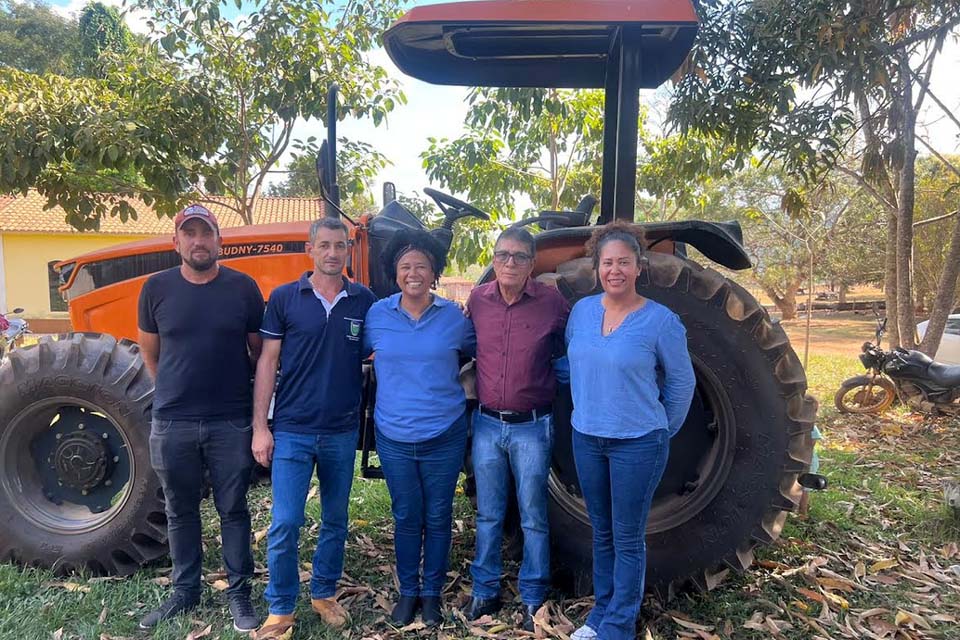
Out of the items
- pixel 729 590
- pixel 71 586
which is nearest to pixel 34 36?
pixel 71 586

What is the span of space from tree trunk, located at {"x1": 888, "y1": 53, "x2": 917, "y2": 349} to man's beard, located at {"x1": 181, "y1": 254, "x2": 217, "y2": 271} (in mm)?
6481

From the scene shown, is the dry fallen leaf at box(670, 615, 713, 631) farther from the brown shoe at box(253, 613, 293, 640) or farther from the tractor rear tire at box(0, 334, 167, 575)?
the tractor rear tire at box(0, 334, 167, 575)

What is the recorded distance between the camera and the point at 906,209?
6.94 metres

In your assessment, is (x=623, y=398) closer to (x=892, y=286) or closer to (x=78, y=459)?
(x=78, y=459)

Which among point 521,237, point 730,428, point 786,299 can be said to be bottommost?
point 786,299

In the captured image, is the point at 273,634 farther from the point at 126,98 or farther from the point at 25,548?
the point at 126,98

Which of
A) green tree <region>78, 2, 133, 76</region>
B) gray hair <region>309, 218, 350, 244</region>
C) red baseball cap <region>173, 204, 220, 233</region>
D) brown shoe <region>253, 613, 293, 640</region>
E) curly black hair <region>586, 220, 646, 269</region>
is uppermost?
green tree <region>78, 2, 133, 76</region>

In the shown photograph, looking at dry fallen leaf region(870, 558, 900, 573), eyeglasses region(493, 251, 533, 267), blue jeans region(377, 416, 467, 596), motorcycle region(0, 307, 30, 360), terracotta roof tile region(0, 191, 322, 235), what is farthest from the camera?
terracotta roof tile region(0, 191, 322, 235)

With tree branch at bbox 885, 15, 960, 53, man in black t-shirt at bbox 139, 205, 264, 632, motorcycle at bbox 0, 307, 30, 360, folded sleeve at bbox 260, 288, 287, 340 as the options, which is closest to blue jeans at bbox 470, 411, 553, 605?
folded sleeve at bbox 260, 288, 287, 340

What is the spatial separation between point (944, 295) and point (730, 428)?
5.60 m

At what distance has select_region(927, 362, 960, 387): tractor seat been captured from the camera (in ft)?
21.6

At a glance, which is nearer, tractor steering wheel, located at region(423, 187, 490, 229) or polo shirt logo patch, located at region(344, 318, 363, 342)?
polo shirt logo patch, located at region(344, 318, 363, 342)

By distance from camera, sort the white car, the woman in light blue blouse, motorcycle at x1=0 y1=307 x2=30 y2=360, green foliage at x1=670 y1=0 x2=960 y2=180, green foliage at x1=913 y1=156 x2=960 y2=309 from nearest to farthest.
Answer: the woman in light blue blouse, green foliage at x1=670 y1=0 x2=960 y2=180, the white car, motorcycle at x1=0 y1=307 x2=30 y2=360, green foliage at x1=913 y1=156 x2=960 y2=309

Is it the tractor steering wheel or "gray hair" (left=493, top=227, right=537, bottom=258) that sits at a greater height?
the tractor steering wheel
